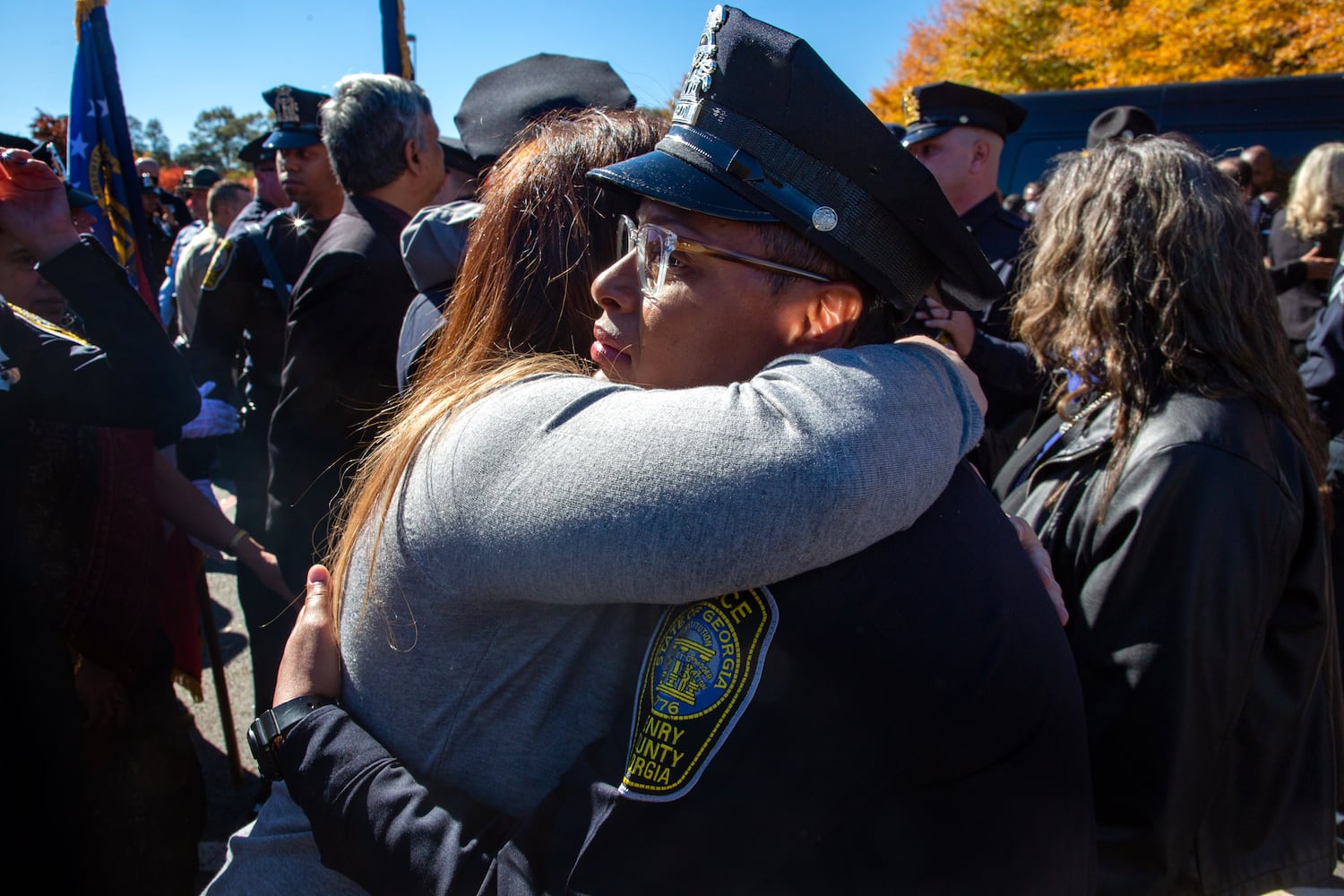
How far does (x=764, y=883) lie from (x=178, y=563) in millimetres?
2577

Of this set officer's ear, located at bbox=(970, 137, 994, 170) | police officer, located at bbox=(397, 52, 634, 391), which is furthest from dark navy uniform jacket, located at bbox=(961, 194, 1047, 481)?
police officer, located at bbox=(397, 52, 634, 391)

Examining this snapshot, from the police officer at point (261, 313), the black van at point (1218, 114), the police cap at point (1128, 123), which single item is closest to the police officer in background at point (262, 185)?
the police officer at point (261, 313)

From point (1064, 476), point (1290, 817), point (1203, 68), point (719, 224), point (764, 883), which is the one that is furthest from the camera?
point (1203, 68)

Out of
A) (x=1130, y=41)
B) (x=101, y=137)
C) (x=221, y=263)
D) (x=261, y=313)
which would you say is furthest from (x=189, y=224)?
(x=1130, y=41)

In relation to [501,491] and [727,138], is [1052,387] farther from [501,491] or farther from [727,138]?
[501,491]

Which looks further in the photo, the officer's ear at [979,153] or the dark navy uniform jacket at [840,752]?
the officer's ear at [979,153]

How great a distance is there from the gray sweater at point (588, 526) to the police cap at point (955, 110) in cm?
344

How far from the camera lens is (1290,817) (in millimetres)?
1759

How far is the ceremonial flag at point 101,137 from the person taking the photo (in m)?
3.89

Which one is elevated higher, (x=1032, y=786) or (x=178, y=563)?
(x=1032, y=786)

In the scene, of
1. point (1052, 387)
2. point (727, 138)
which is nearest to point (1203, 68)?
point (1052, 387)

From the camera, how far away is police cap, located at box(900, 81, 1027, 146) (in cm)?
406

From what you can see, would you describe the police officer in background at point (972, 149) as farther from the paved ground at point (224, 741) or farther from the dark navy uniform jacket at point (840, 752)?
the paved ground at point (224, 741)

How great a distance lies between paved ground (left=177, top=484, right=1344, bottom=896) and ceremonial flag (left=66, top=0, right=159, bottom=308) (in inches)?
64.8
